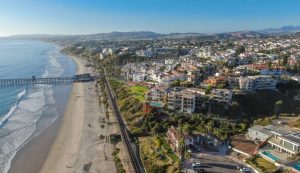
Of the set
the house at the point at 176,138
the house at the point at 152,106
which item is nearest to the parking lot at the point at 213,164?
the house at the point at 176,138

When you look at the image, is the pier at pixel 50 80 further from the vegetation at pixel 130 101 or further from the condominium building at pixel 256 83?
the condominium building at pixel 256 83

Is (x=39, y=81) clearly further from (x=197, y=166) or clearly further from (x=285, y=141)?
(x=285, y=141)

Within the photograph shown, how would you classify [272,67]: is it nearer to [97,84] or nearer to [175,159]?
[97,84]

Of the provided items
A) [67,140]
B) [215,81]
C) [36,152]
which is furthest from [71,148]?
[215,81]

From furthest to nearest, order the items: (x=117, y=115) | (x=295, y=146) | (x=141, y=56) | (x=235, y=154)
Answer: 1. (x=141, y=56)
2. (x=117, y=115)
3. (x=235, y=154)
4. (x=295, y=146)

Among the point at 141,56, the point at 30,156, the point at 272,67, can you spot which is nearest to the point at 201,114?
the point at 30,156

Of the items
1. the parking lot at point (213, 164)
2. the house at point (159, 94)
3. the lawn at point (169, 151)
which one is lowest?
the lawn at point (169, 151)

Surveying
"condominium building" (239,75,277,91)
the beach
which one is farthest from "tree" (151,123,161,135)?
"condominium building" (239,75,277,91)
